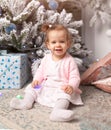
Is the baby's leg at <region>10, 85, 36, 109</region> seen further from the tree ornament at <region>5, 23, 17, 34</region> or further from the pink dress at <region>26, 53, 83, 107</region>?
the tree ornament at <region>5, 23, 17, 34</region>

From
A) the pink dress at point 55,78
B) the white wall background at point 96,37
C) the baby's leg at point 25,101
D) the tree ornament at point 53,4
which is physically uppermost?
the tree ornament at point 53,4

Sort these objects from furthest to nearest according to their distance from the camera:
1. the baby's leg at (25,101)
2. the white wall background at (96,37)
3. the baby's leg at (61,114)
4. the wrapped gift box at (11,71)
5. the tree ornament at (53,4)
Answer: the white wall background at (96,37)
the tree ornament at (53,4)
the wrapped gift box at (11,71)
the baby's leg at (25,101)
the baby's leg at (61,114)

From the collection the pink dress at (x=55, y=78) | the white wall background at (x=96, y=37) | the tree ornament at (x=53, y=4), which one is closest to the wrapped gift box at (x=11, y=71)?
the pink dress at (x=55, y=78)

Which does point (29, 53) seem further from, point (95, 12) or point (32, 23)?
point (95, 12)

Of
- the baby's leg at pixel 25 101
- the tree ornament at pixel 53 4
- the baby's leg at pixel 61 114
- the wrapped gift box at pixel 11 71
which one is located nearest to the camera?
the baby's leg at pixel 61 114

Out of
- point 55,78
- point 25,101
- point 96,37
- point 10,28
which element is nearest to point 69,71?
point 55,78

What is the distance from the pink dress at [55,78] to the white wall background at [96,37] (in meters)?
0.54

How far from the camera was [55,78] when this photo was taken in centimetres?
90

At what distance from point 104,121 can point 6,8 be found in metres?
0.67

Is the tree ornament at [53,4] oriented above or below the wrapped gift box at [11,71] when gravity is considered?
above

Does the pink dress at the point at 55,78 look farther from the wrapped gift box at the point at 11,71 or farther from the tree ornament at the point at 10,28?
the tree ornament at the point at 10,28

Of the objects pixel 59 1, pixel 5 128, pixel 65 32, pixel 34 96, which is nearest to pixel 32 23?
pixel 59 1

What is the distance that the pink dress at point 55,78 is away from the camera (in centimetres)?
84

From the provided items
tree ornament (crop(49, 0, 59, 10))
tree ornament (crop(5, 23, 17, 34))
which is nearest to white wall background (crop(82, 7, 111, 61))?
tree ornament (crop(49, 0, 59, 10))
